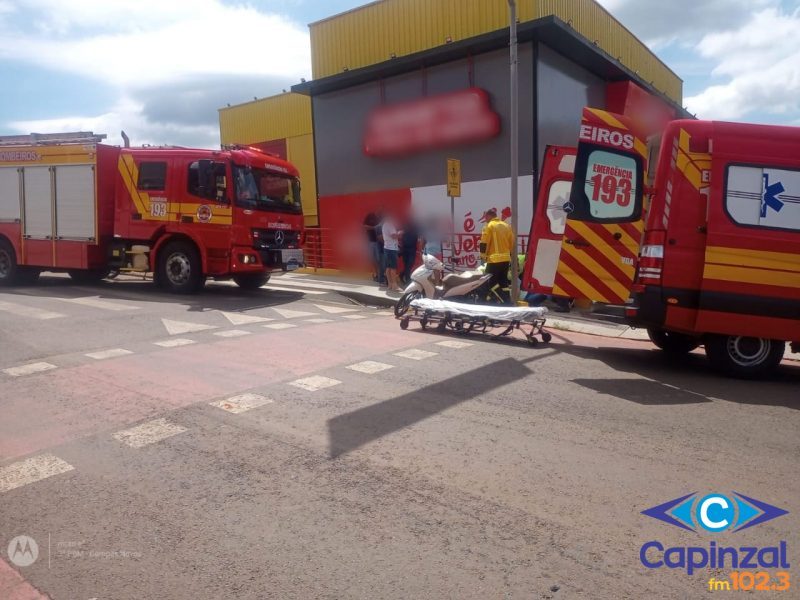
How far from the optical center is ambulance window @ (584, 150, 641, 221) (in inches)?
279

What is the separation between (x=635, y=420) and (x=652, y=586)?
237 centimetres

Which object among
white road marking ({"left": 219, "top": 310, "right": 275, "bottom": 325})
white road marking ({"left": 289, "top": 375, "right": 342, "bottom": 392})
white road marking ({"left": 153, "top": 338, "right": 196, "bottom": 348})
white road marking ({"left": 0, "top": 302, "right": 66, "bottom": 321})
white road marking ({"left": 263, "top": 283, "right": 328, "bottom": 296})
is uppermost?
white road marking ({"left": 263, "top": 283, "right": 328, "bottom": 296})

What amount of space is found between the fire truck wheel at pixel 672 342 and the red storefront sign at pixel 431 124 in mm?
8353

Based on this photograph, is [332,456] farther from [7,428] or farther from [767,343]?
[767,343]

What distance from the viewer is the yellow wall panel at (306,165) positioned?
21.0 m

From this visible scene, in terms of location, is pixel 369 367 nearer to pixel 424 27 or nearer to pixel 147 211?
pixel 147 211

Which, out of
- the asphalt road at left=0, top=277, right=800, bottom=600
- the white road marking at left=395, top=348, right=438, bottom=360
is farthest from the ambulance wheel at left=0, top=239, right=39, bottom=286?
the white road marking at left=395, top=348, right=438, bottom=360

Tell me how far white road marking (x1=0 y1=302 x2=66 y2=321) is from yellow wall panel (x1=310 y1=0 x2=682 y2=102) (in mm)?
11161

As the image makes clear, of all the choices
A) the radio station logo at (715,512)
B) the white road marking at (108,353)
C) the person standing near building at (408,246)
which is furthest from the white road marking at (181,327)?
the radio station logo at (715,512)

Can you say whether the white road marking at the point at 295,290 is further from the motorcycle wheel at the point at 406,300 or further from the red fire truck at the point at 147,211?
the motorcycle wheel at the point at 406,300

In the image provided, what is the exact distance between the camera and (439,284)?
32.1 ft

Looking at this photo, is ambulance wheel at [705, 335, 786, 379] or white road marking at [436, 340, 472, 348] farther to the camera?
white road marking at [436, 340, 472, 348]

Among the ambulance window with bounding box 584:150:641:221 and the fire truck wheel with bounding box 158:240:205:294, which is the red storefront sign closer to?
the fire truck wheel with bounding box 158:240:205:294

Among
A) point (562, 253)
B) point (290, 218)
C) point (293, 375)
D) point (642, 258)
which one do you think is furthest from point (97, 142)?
point (642, 258)
